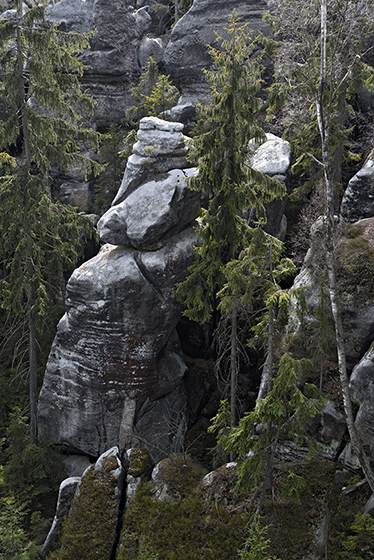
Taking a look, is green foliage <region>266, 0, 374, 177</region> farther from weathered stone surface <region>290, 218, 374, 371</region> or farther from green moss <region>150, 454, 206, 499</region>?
green moss <region>150, 454, 206, 499</region>

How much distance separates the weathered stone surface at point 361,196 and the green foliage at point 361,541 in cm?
830

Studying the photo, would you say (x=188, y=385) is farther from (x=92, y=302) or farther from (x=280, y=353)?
(x=280, y=353)

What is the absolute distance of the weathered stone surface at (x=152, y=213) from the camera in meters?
13.6

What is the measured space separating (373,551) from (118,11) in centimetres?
2843

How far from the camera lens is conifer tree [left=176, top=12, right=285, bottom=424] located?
34.2ft

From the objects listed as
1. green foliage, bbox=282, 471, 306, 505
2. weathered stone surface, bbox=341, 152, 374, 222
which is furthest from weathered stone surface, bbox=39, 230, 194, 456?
green foliage, bbox=282, 471, 306, 505

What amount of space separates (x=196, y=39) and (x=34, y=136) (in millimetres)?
14817

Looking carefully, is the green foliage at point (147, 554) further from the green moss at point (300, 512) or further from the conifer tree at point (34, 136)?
the conifer tree at point (34, 136)

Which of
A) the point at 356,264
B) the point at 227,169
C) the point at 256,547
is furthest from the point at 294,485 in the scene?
the point at 227,169

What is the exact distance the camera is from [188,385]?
1659cm

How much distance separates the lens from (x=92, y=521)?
985 cm

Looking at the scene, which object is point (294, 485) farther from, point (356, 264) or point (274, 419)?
point (356, 264)

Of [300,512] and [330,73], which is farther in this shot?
[330,73]

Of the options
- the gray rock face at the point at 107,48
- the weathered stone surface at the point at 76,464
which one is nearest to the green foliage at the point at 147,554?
the weathered stone surface at the point at 76,464
